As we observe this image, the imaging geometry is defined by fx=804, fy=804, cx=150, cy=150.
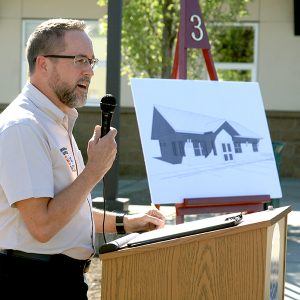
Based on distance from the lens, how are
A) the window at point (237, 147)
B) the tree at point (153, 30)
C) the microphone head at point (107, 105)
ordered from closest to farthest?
the microphone head at point (107, 105) < the window at point (237, 147) < the tree at point (153, 30)

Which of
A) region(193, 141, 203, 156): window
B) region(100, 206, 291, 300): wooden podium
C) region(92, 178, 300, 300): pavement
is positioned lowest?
region(92, 178, 300, 300): pavement

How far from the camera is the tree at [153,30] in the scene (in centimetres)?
1345

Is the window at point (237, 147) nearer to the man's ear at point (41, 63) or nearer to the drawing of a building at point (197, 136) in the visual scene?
the drawing of a building at point (197, 136)

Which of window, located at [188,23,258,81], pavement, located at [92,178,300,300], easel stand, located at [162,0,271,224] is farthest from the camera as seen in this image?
window, located at [188,23,258,81]

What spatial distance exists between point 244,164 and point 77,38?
10.7 feet

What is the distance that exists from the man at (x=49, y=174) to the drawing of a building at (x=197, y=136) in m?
2.59

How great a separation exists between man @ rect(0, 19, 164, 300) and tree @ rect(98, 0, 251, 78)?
10175mm

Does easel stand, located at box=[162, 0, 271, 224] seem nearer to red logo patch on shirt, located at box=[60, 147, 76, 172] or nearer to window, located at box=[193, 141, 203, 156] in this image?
window, located at box=[193, 141, 203, 156]

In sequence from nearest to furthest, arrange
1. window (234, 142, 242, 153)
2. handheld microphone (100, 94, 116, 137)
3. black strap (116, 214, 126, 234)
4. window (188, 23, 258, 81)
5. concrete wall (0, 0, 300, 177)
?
handheld microphone (100, 94, 116, 137)
black strap (116, 214, 126, 234)
window (234, 142, 242, 153)
concrete wall (0, 0, 300, 177)
window (188, 23, 258, 81)

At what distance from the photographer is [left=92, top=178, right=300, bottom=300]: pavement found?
23.8 feet

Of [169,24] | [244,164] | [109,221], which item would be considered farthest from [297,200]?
[109,221]

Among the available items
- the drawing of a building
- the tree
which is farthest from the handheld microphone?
the tree

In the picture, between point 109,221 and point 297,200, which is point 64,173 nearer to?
point 109,221

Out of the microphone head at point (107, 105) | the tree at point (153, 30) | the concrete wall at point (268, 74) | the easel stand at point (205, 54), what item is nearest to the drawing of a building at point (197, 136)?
the easel stand at point (205, 54)
